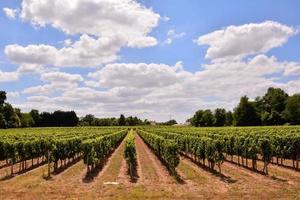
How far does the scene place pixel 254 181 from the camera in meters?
33.4

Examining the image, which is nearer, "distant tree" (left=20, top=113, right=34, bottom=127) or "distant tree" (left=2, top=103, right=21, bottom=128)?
"distant tree" (left=2, top=103, right=21, bottom=128)

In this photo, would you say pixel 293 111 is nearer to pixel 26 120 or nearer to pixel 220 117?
pixel 220 117

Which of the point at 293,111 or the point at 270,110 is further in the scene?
the point at 270,110

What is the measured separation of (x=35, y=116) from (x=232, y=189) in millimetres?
171808

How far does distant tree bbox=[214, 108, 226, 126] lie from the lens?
18488 cm

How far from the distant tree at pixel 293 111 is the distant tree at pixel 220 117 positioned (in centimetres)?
5001

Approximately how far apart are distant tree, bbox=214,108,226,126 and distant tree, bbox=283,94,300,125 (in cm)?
5001

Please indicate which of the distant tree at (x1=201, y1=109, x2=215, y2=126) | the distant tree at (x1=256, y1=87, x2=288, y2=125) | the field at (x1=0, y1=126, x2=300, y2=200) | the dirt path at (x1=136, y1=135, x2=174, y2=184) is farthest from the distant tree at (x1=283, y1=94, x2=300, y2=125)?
the dirt path at (x1=136, y1=135, x2=174, y2=184)

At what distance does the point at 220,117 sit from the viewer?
186 m

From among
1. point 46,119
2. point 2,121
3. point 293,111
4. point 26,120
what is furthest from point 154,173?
point 46,119

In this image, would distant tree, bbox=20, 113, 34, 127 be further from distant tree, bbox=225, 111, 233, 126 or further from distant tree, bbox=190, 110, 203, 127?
distant tree, bbox=225, 111, 233, 126

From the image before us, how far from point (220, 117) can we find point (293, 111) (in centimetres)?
5546

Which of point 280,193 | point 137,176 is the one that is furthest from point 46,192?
point 280,193

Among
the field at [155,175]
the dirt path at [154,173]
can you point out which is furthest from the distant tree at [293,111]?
the dirt path at [154,173]
